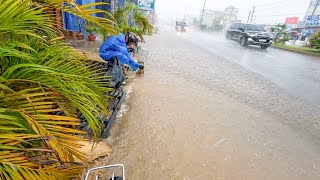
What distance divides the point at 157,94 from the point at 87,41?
5082 millimetres

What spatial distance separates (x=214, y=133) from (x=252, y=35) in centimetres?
1320

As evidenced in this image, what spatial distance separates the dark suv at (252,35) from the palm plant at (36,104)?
1506cm

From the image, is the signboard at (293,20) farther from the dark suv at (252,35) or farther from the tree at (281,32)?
the dark suv at (252,35)

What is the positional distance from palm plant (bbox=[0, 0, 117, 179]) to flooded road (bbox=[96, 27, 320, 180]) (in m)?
1.34

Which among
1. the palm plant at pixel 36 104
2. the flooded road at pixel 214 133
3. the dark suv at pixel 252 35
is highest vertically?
the palm plant at pixel 36 104

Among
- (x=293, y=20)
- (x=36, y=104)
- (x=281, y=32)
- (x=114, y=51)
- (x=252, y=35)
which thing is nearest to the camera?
(x=36, y=104)

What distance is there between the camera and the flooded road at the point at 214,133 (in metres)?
2.60

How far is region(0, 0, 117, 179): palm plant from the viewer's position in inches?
38.6

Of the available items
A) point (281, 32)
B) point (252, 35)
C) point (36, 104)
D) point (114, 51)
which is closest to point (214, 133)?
point (114, 51)

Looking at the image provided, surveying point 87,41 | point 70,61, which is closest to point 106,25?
point 70,61

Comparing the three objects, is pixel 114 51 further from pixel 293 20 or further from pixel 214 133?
pixel 293 20

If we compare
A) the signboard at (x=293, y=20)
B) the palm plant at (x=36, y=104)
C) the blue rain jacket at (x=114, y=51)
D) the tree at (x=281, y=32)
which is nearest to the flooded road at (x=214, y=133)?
the blue rain jacket at (x=114, y=51)

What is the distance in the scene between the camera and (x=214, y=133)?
3.38 metres

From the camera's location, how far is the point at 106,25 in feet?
5.02
